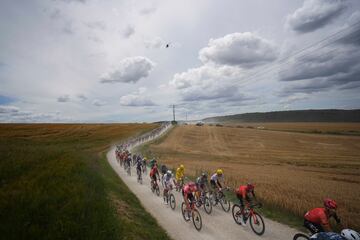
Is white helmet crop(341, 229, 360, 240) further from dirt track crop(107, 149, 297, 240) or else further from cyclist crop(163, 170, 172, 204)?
cyclist crop(163, 170, 172, 204)

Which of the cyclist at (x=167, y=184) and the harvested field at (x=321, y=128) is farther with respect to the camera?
the harvested field at (x=321, y=128)

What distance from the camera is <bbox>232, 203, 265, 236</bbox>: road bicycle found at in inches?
417

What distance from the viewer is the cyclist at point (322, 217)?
7.39m

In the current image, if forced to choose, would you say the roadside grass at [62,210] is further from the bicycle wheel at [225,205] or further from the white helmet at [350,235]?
the white helmet at [350,235]

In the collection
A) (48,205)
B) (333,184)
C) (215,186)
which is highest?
(48,205)

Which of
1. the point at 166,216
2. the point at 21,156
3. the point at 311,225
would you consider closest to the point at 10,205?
the point at 166,216

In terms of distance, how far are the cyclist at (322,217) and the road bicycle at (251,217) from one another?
2.29 meters

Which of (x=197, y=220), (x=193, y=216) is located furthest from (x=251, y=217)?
(x=193, y=216)

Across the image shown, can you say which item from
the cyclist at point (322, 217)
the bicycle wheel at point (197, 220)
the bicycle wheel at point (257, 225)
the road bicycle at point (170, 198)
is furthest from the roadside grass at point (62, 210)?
the cyclist at point (322, 217)

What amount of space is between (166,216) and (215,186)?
2931 mm

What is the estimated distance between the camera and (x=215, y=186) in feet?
47.3

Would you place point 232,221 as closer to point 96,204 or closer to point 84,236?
point 96,204

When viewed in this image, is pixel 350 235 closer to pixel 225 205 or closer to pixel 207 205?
pixel 207 205

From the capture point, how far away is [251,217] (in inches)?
438
